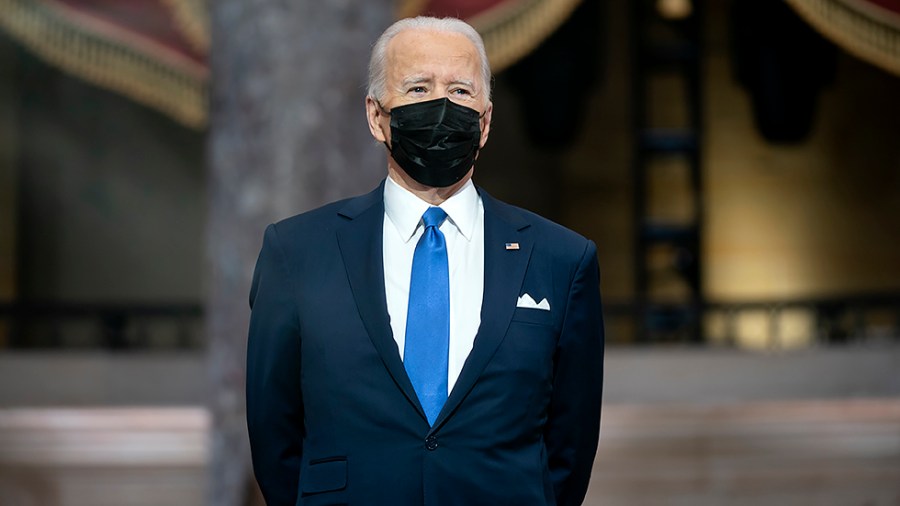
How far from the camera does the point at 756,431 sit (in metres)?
3.75

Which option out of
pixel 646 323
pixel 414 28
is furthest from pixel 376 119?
pixel 646 323

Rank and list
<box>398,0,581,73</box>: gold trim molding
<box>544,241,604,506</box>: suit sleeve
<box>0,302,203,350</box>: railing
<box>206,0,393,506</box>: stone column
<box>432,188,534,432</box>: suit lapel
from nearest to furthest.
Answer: <box>432,188,534,432</box>: suit lapel
<box>544,241,604,506</box>: suit sleeve
<box>206,0,393,506</box>: stone column
<box>398,0,581,73</box>: gold trim molding
<box>0,302,203,350</box>: railing

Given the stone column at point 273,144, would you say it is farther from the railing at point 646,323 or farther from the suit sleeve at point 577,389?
the railing at point 646,323

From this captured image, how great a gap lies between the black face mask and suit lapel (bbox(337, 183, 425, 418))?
109mm

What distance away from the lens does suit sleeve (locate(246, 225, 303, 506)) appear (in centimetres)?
159

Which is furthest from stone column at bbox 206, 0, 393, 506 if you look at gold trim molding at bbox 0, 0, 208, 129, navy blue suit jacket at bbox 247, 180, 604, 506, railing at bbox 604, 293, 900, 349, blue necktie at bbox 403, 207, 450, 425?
railing at bbox 604, 293, 900, 349

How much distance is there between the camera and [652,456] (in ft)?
12.1

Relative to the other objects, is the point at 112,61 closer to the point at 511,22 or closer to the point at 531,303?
the point at 511,22

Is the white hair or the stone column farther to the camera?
the stone column

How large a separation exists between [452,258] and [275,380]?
27 cm

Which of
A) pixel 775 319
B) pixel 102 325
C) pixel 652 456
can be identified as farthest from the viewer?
pixel 775 319

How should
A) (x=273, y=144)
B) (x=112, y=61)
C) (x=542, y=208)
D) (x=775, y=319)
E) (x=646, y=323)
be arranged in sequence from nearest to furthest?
1. (x=273, y=144)
2. (x=112, y=61)
3. (x=646, y=323)
4. (x=775, y=319)
5. (x=542, y=208)

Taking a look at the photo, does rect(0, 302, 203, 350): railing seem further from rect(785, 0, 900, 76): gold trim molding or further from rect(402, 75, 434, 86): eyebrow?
rect(402, 75, 434, 86): eyebrow

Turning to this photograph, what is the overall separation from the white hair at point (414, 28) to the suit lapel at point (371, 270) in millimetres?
145
